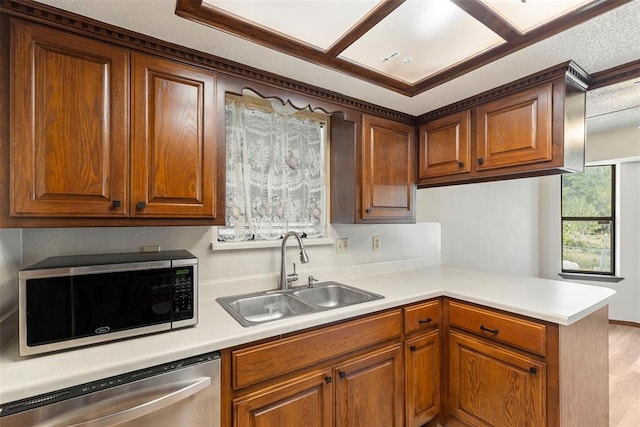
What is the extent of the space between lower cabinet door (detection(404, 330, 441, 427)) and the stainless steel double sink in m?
0.40

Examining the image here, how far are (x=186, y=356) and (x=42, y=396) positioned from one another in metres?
0.38

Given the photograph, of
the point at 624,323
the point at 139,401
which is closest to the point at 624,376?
the point at 624,323

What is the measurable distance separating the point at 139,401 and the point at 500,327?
167 centimetres

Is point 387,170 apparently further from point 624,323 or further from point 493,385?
point 624,323

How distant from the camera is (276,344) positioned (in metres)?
1.27

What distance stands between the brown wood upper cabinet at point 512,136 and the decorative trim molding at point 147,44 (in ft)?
2.54

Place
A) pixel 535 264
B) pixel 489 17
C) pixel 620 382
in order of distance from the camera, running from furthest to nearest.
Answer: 1. pixel 535 264
2. pixel 620 382
3. pixel 489 17

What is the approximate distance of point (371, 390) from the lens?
5.13 feet

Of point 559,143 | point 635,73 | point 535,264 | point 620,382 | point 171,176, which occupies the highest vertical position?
point 635,73

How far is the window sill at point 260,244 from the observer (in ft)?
5.69

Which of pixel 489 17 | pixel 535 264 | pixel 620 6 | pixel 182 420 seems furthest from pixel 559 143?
pixel 535 264

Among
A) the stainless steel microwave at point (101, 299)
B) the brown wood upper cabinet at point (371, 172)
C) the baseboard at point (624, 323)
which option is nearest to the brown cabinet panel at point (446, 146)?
the brown wood upper cabinet at point (371, 172)

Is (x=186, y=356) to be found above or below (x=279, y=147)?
below

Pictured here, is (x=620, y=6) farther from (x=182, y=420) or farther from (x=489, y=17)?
(x=182, y=420)
